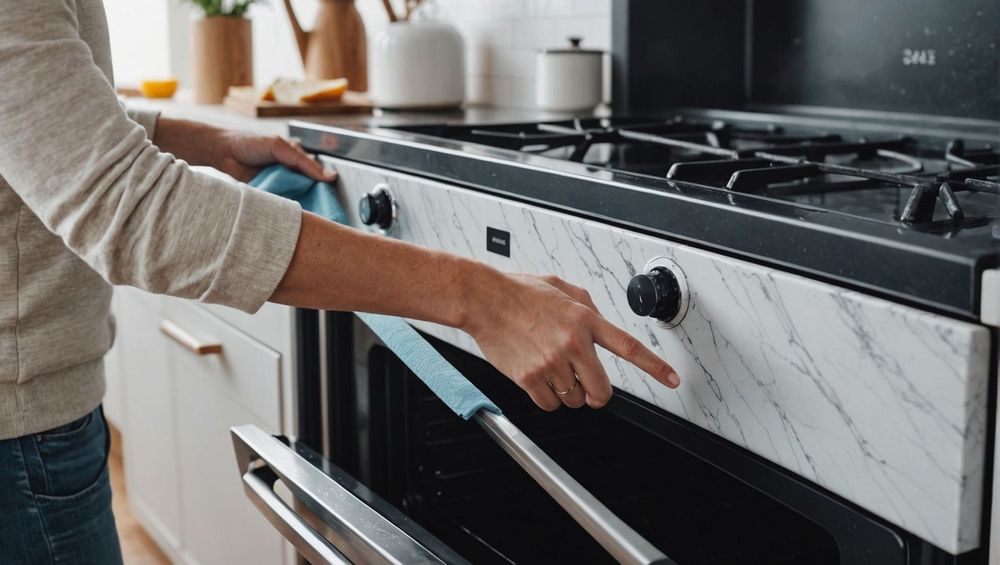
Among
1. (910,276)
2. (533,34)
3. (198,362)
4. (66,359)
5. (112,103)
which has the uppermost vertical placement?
(533,34)

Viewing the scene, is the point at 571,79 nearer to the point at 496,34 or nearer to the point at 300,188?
the point at 496,34

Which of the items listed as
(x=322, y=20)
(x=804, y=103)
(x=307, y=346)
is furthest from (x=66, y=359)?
(x=322, y=20)

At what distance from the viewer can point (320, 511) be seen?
997 millimetres

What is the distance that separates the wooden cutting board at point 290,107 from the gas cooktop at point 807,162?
0.45 meters

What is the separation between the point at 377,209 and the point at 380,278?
1.51 feet

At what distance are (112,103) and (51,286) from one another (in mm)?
292

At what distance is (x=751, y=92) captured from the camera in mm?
1699

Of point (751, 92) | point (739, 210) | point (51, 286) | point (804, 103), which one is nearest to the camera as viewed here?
point (739, 210)

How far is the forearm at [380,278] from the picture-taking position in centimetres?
80

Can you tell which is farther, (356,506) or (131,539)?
(131,539)

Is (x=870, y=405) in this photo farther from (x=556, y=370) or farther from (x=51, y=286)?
(x=51, y=286)

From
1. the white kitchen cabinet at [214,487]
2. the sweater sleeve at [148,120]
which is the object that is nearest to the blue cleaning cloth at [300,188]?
the sweater sleeve at [148,120]

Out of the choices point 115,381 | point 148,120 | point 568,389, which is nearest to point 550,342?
point 568,389

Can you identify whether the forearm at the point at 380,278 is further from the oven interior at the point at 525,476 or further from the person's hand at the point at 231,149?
the person's hand at the point at 231,149
